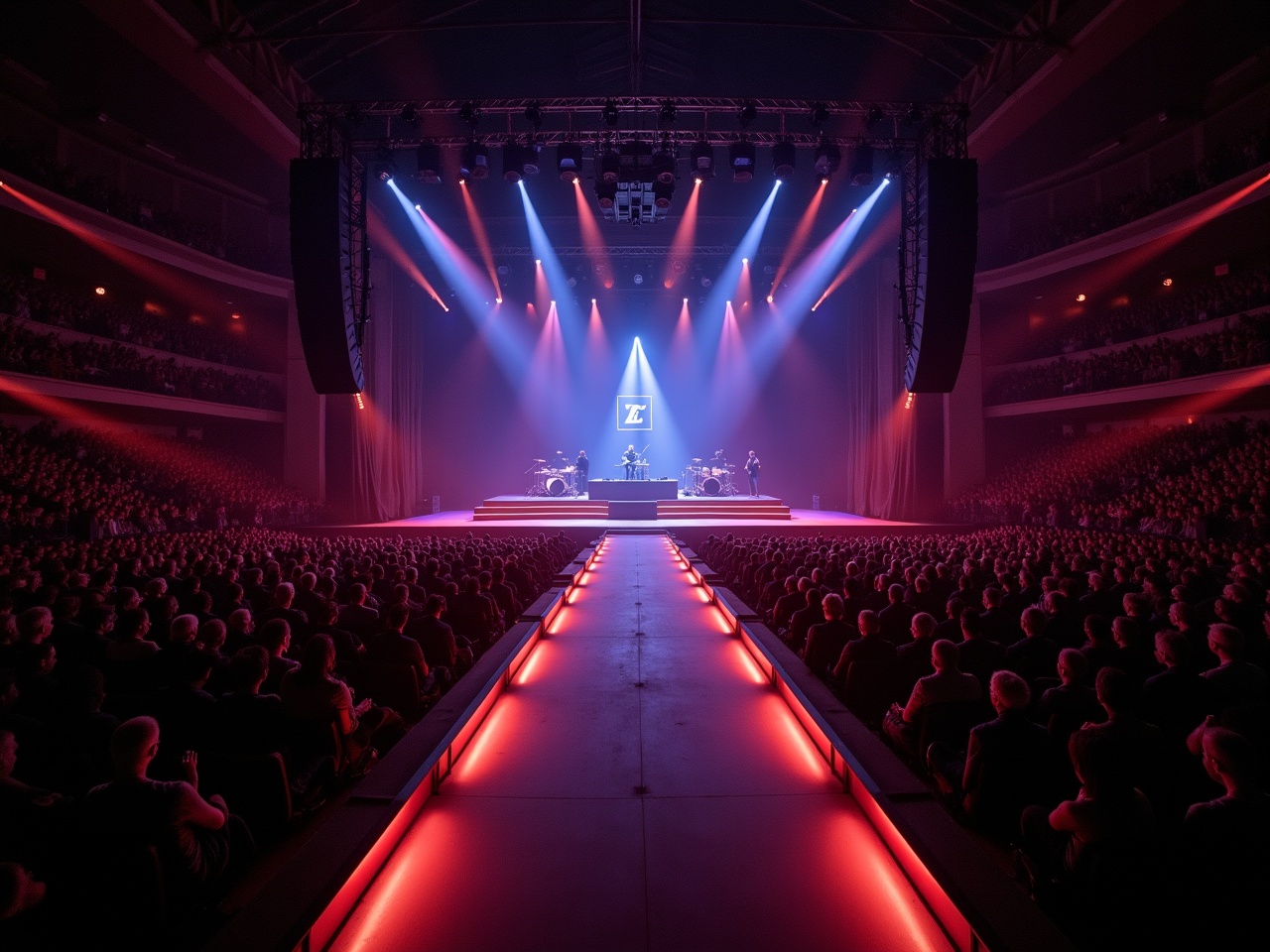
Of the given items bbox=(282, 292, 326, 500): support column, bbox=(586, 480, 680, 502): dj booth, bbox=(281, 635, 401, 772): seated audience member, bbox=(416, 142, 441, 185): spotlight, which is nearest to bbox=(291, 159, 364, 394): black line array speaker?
bbox=(416, 142, 441, 185): spotlight

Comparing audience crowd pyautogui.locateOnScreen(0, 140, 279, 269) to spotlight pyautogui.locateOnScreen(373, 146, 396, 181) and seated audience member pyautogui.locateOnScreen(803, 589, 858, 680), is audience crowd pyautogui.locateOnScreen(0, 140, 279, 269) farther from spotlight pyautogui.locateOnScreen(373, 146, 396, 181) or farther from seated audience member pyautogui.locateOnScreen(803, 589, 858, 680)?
seated audience member pyautogui.locateOnScreen(803, 589, 858, 680)

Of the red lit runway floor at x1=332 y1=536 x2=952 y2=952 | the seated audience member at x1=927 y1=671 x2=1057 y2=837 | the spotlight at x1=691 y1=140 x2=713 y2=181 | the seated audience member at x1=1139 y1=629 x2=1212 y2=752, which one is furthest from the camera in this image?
the spotlight at x1=691 y1=140 x2=713 y2=181

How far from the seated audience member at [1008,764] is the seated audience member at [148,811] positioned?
2864mm

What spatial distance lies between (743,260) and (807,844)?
2026cm

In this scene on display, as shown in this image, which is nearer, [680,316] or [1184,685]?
[1184,685]

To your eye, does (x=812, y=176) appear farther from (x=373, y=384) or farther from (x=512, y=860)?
(x=512, y=860)

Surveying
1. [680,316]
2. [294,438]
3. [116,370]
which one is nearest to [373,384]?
[294,438]

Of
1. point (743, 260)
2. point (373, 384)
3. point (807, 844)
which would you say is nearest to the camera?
point (807, 844)

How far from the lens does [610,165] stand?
37.6 feet

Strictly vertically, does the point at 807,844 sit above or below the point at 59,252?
below

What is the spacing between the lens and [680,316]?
24219mm

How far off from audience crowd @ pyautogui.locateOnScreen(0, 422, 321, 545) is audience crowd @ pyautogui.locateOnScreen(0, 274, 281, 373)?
236cm

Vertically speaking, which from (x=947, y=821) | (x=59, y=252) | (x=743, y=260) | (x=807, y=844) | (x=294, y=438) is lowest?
(x=807, y=844)

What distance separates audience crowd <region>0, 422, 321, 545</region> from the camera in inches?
494
